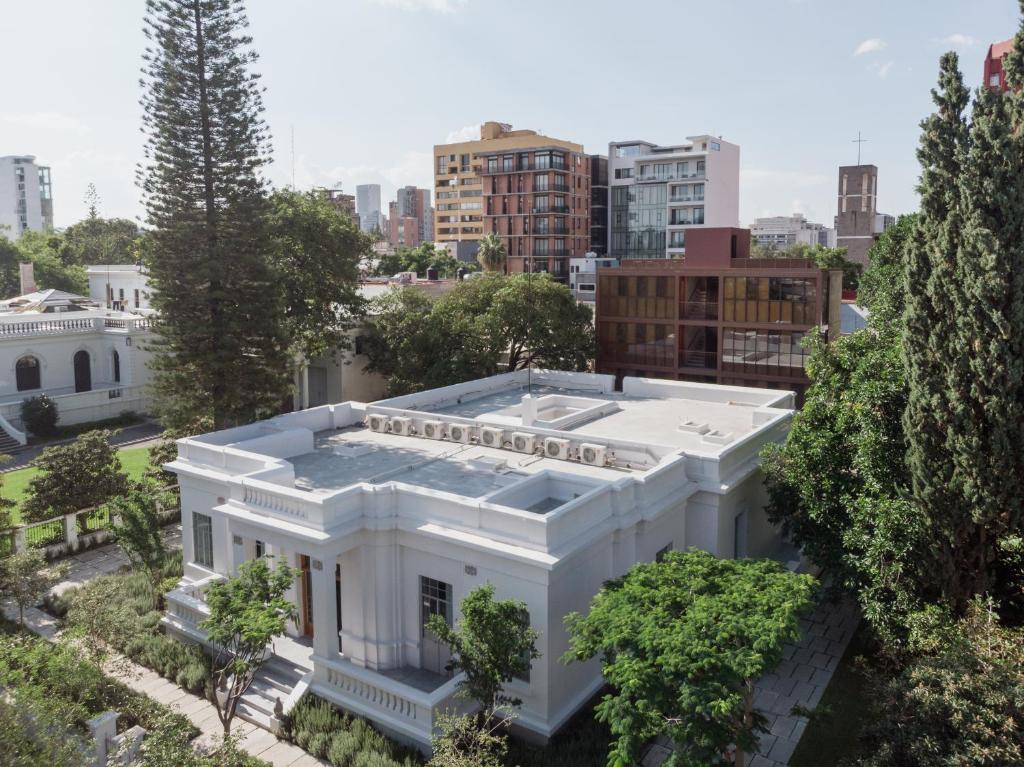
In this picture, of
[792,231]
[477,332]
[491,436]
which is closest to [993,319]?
[491,436]

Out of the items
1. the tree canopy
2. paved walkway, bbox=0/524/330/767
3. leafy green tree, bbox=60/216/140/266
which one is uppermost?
leafy green tree, bbox=60/216/140/266

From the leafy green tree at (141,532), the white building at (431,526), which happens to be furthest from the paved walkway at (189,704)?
the leafy green tree at (141,532)

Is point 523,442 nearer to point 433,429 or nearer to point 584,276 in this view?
point 433,429

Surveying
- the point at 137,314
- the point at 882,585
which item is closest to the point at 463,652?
the point at 882,585

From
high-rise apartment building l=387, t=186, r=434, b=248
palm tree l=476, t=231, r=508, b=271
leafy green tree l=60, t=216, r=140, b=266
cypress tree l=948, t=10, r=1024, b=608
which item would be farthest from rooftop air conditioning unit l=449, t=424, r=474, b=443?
high-rise apartment building l=387, t=186, r=434, b=248

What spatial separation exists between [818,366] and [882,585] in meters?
4.67

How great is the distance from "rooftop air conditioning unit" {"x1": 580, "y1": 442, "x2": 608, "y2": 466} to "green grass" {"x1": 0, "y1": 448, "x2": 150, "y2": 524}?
53.7 feet

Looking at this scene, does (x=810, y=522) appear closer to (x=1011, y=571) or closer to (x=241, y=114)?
(x=1011, y=571)

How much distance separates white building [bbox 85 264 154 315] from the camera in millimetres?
49219

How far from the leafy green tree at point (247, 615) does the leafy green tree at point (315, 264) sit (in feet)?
60.0

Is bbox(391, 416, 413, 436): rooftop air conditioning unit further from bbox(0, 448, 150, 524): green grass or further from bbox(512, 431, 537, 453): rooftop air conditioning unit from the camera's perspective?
bbox(0, 448, 150, 524): green grass

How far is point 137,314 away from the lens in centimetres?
4072

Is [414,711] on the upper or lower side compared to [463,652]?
lower

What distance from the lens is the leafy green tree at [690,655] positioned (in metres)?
9.05
